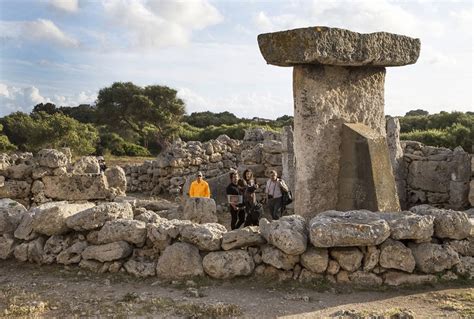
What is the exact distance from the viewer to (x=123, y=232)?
6.25 metres

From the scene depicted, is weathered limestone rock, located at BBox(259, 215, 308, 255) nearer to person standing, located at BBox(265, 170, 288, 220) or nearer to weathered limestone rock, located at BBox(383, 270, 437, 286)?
weathered limestone rock, located at BBox(383, 270, 437, 286)

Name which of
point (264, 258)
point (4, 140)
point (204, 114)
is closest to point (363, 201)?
point (264, 258)

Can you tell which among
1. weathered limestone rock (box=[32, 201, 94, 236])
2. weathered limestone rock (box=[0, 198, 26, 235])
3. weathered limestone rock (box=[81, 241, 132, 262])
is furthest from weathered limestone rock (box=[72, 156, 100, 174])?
weathered limestone rock (box=[81, 241, 132, 262])

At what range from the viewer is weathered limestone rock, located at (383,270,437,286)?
5812 mm

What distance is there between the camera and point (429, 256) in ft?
19.3

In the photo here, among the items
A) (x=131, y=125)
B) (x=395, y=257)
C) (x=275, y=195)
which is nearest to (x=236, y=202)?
(x=275, y=195)

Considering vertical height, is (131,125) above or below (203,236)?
above

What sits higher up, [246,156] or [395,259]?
[246,156]

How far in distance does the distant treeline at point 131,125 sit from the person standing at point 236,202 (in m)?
13.7

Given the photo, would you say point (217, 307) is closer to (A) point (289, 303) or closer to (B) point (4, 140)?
(A) point (289, 303)

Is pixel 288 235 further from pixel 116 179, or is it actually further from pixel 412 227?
pixel 116 179

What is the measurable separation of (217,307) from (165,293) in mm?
790

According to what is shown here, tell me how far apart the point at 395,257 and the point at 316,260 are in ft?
3.00

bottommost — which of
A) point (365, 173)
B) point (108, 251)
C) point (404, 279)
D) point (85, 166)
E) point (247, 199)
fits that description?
point (404, 279)
